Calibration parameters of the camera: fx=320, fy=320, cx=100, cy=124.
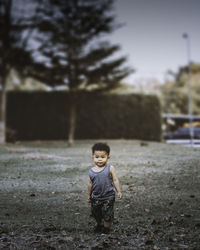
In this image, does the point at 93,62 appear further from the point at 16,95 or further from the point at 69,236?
the point at 69,236

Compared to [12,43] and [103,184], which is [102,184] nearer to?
[103,184]

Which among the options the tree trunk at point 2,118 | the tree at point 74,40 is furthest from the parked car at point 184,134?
the tree trunk at point 2,118

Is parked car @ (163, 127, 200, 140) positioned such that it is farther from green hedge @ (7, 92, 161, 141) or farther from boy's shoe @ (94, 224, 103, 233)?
boy's shoe @ (94, 224, 103, 233)

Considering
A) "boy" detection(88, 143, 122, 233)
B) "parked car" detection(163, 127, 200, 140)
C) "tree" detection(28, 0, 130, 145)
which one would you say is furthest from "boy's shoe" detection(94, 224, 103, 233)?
"parked car" detection(163, 127, 200, 140)

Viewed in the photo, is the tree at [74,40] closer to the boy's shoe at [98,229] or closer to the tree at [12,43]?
the tree at [12,43]

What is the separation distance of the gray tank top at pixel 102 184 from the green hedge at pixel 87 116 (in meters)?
17.7

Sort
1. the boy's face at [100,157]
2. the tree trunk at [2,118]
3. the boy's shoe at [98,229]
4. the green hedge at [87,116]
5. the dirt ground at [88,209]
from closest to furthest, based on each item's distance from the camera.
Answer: the dirt ground at [88,209] < the boy's face at [100,157] < the boy's shoe at [98,229] < the tree trunk at [2,118] < the green hedge at [87,116]

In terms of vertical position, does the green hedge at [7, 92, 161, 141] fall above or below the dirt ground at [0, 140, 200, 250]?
above

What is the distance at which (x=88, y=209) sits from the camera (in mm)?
5969

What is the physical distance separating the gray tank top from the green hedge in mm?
17693

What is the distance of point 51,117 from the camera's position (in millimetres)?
22281

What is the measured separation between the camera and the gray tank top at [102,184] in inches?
173

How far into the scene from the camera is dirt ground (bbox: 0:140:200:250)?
4.27m

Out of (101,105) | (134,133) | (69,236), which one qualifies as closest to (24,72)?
(101,105)
